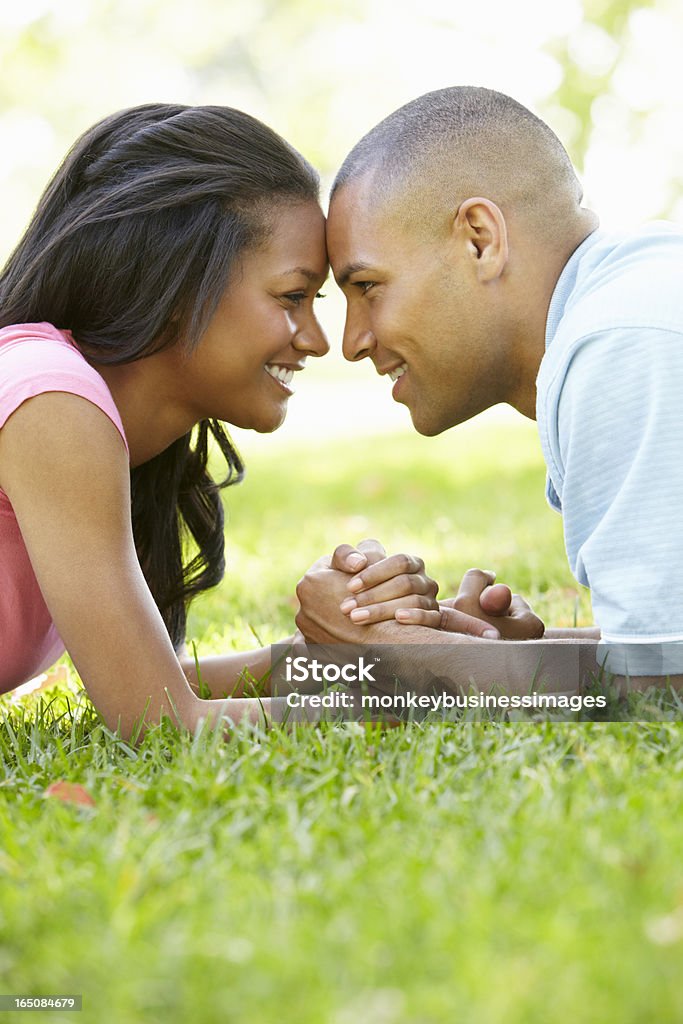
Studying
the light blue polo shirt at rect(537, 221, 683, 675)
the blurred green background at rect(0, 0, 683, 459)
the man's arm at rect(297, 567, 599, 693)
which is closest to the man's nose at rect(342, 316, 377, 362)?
the light blue polo shirt at rect(537, 221, 683, 675)

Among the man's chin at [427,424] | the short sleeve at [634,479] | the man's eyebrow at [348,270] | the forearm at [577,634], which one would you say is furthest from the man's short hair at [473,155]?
the forearm at [577,634]

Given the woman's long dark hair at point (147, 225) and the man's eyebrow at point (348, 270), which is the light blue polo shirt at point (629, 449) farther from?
the woman's long dark hair at point (147, 225)

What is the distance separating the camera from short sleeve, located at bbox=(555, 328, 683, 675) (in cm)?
254

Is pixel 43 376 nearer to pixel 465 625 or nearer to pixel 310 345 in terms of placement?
pixel 310 345

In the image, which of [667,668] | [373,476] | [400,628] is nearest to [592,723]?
[667,668]

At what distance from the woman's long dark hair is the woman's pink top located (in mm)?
122

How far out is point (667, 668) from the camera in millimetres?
2637

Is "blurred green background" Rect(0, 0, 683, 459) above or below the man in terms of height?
above

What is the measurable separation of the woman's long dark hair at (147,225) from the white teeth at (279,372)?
0.24 m

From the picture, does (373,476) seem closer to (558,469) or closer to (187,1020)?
(558,469)

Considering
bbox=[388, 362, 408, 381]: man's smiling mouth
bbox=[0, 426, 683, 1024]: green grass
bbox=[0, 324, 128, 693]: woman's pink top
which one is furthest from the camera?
bbox=[388, 362, 408, 381]: man's smiling mouth

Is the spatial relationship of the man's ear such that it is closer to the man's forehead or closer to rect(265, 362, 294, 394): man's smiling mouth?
the man's forehead

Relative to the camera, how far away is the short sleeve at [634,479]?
254 centimetres

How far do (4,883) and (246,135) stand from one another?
84.4 inches
